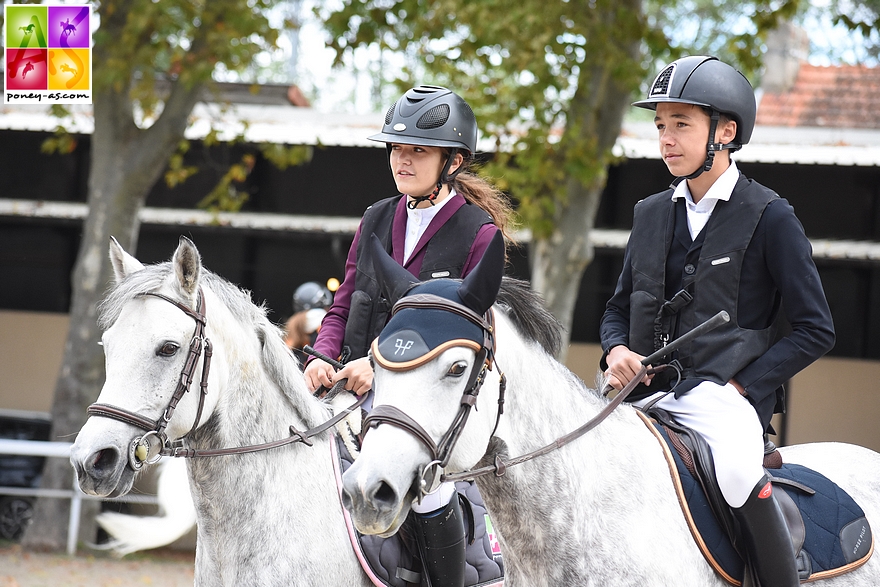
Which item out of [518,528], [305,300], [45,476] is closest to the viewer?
[518,528]

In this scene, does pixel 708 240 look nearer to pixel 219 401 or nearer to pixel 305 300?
pixel 219 401

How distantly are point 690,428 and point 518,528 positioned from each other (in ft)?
2.30

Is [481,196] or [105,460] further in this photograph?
[481,196]

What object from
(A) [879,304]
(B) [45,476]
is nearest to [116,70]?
(B) [45,476]

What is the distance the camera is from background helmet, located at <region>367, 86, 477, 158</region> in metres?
3.32

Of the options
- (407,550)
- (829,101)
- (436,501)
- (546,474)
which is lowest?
(407,550)

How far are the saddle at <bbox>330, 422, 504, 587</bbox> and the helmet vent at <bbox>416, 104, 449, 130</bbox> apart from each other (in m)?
1.38

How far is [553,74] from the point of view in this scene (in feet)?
32.1

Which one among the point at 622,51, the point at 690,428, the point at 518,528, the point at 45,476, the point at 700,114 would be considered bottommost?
the point at 45,476

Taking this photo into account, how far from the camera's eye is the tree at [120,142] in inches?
341

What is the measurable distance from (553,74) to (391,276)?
7.73 meters

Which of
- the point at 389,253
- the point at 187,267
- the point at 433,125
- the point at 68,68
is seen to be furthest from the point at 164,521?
the point at 68,68

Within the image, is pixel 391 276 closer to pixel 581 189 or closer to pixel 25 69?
pixel 25 69

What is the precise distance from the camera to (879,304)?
11.2 meters
